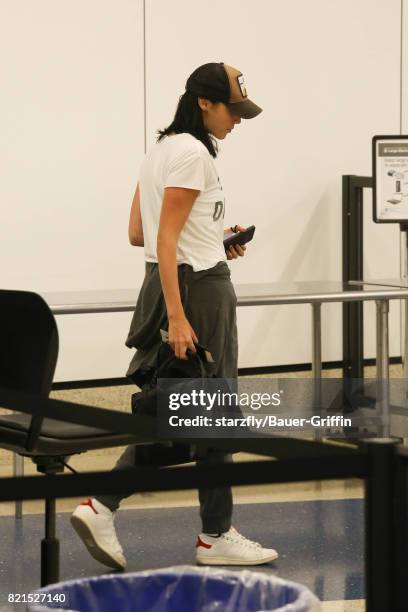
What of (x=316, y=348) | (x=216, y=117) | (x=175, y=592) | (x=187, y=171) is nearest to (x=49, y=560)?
(x=175, y=592)

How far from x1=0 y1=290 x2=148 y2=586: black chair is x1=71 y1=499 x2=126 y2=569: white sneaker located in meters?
0.47

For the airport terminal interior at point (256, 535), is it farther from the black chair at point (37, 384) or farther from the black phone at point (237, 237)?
the black phone at point (237, 237)

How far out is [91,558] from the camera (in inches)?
149

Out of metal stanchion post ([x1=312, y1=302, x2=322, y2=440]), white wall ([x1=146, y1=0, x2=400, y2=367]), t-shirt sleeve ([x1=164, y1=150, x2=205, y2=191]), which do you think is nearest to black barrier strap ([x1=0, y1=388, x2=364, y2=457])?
t-shirt sleeve ([x1=164, y1=150, x2=205, y2=191])

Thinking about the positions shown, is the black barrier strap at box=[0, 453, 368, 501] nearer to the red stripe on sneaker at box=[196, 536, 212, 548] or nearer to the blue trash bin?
the blue trash bin

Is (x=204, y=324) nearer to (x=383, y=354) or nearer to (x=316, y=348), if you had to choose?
(x=383, y=354)

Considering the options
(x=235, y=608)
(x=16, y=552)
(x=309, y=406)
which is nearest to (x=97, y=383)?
(x=309, y=406)

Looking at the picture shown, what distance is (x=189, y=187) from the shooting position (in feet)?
11.1

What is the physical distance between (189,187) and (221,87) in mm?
329

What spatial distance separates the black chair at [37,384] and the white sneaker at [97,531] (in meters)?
0.47

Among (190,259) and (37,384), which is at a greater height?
(190,259)

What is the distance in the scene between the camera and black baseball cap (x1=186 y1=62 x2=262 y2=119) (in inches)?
138

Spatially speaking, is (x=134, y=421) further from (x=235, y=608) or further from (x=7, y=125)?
(x=7, y=125)

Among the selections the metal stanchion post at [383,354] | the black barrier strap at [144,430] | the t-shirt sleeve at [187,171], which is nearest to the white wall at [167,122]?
the metal stanchion post at [383,354]
